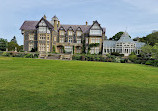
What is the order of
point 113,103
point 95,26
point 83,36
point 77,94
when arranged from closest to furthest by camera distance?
point 113,103, point 77,94, point 95,26, point 83,36

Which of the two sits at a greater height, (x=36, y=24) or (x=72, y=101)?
(x=36, y=24)

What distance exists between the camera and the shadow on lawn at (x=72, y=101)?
4.23 m

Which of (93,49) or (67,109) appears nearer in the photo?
(67,109)

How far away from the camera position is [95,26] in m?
41.4

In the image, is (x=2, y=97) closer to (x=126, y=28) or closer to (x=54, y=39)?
(x=54, y=39)

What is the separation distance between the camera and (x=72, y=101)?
4785mm

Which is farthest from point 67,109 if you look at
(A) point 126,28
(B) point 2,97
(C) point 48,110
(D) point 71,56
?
(A) point 126,28

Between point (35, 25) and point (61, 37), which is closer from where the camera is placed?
point (35, 25)

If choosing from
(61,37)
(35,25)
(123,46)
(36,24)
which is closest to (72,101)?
(123,46)

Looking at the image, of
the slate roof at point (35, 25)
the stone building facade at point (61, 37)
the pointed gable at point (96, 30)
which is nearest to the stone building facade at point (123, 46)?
the stone building facade at point (61, 37)

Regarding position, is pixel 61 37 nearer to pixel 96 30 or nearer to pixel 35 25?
pixel 35 25

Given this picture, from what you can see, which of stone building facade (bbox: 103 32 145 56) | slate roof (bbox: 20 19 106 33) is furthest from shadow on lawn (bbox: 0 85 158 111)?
Answer: stone building facade (bbox: 103 32 145 56)

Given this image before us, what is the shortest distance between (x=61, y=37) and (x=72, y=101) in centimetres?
4083

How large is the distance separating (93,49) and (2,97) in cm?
3829
